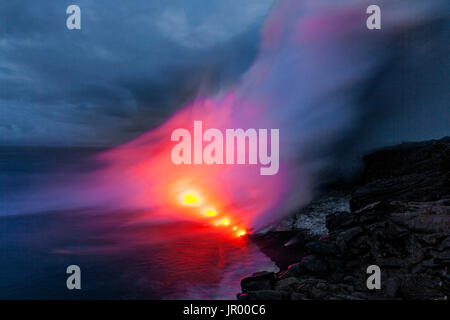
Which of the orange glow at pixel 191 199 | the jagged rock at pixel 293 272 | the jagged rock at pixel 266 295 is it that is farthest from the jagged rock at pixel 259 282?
the orange glow at pixel 191 199

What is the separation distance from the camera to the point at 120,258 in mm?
9039

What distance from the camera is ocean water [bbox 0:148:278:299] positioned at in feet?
25.0

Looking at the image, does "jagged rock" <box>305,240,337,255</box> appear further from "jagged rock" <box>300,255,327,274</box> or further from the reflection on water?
the reflection on water

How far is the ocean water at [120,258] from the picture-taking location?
7.62 m

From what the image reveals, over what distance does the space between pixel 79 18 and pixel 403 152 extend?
1179 cm

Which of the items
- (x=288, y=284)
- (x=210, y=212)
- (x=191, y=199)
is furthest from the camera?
(x=191, y=199)

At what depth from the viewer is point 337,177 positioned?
12109mm

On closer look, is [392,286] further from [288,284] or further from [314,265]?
[288,284]

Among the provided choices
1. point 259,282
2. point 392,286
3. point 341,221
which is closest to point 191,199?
point 259,282

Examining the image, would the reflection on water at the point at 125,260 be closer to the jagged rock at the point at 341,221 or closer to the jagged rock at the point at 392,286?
the jagged rock at the point at 341,221

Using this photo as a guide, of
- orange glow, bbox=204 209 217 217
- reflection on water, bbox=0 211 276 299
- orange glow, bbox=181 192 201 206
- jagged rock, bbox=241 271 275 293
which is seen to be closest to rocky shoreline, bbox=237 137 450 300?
jagged rock, bbox=241 271 275 293

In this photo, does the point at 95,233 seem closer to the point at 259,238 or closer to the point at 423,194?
the point at 259,238

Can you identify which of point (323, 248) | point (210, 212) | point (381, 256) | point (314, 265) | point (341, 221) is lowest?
point (314, 265)

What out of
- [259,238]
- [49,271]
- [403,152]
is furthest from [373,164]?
[49,271]
